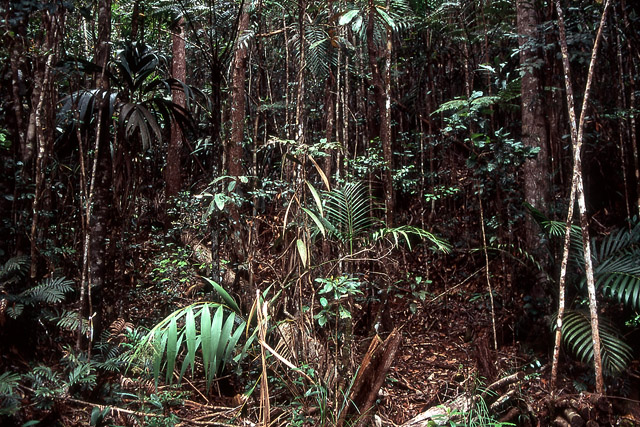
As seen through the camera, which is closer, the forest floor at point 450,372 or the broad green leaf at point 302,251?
the broad green leaf at point 302,251

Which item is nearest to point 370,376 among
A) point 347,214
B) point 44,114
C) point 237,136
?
point 347,214

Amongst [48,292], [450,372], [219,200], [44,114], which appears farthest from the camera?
[450,372]

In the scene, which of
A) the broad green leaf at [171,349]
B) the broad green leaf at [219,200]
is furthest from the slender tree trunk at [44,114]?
the broad green leaf at [171,349]

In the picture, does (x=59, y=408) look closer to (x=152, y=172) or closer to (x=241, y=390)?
(x=241, y=390)

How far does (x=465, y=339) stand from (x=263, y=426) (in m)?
2.84

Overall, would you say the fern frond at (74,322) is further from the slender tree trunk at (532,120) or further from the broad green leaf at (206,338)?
the slender tree trunk at (532,120)

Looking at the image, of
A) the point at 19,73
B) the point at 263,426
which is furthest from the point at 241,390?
the point at 19,73

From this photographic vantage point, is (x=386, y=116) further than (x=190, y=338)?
Yes

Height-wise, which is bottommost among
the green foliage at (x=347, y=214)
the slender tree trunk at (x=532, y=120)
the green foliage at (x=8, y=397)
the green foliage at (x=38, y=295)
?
the green foliage at (x=8, y=397)

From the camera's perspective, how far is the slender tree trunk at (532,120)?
4242 millimetres

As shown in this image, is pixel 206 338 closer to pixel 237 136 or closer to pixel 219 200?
pixel 219 200

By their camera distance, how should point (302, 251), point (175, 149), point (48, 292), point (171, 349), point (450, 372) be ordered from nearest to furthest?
1. point (171, 349)
2. point (302, 251)
3. point (48, 292)
4. point (450, 372)
5. point (175, 149)

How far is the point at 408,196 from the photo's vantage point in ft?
22.3

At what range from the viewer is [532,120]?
435 centimetres
